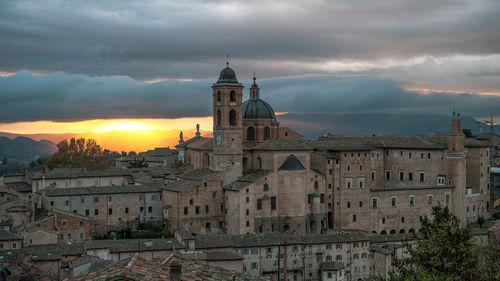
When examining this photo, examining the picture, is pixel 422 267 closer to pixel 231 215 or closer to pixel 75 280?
pixel 75 280

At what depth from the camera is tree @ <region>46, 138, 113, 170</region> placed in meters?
87.4

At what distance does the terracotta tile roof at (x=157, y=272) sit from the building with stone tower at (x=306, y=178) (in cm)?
3680

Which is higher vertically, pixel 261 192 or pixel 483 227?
pixel 261 192

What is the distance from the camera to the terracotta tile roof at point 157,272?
16844mm

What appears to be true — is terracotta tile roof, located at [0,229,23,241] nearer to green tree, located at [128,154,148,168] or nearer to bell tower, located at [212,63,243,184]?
bell tower, located at [212,63,243,184]

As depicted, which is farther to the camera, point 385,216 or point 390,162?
point 390,162

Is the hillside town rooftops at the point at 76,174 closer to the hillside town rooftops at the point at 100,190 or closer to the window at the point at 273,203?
the hillside town rooftops at the point at 100,190

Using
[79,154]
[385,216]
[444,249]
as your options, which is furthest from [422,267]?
[79,154]

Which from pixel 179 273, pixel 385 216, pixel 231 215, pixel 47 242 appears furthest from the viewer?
pixel 385 216

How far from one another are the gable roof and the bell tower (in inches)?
159

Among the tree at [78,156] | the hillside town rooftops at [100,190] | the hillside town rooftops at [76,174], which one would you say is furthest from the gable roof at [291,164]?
the tree at [78,156]

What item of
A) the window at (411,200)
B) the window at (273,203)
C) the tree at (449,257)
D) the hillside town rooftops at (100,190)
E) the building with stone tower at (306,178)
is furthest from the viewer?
the window at (411,200)

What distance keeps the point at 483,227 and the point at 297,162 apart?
2339cm

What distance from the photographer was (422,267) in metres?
24.9
